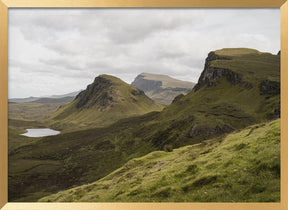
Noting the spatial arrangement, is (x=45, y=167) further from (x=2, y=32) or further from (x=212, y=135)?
(x=2, y=32)

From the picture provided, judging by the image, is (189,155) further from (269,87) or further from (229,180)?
(269,87)

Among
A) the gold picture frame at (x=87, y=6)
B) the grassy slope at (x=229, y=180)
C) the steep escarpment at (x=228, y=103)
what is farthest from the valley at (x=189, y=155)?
the gold picture frame at (x=87, y=6)

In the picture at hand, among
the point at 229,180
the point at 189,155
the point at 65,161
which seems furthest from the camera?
the point at 65,161

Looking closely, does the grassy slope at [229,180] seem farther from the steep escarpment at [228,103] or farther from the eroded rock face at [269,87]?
the eroded rock face at [269,87]

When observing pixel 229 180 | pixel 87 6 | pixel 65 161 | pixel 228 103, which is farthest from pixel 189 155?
pixel 65 161

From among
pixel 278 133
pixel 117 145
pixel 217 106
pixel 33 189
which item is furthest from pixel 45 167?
pixel 278 133

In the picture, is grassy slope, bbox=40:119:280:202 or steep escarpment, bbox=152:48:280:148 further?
steep escarpment, bbox=152:48:280:148

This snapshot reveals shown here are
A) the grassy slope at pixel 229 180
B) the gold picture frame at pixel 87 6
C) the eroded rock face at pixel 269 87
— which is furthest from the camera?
the eroded rock face at pixel 269 87

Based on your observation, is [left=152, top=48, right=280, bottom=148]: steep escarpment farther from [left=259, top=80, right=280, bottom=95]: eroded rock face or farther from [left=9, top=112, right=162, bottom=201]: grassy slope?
[left=9, top=112, right=162, bottom=201]: grassy slope

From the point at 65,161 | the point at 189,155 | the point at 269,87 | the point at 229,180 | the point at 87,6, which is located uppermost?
the point at 269,87

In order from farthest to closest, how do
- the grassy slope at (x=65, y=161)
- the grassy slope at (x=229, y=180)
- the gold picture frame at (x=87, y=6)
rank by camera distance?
1. the grassy slope at (x=65, y=161)
2. the gold picture frame at (x=87, y=6)
3. the grassy slope at (x=229, y=180)

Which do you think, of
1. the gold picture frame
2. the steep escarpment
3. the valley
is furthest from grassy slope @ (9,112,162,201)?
the gold picture frame
